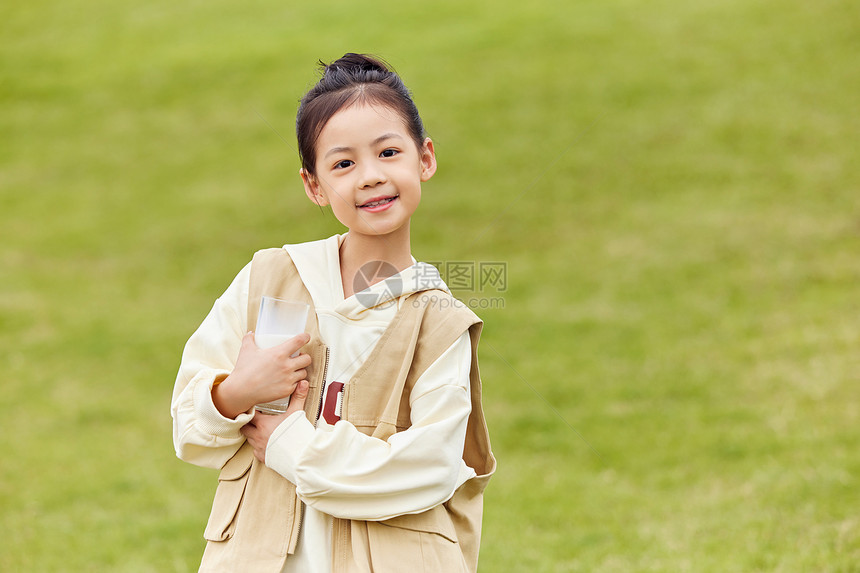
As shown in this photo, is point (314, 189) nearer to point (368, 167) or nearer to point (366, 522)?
point (368, 167)

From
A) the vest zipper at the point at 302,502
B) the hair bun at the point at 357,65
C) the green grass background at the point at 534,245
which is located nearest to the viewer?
the vest zipper at the point at 302,502

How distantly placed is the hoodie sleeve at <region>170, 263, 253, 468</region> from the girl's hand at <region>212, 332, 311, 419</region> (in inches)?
1.1

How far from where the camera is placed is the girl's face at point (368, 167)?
2078 millimetres

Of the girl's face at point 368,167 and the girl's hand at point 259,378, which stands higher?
the girl's face at point 368,167

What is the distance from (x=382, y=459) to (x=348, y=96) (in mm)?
833

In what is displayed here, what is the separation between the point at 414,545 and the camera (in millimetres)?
2023

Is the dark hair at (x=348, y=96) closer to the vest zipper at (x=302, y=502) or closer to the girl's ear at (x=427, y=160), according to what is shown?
the girl's ear at (x=427, y=160)

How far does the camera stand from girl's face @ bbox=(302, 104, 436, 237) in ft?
6.82

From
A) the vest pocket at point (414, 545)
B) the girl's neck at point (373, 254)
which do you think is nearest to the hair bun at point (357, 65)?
the girl's neck at point (373, 254)

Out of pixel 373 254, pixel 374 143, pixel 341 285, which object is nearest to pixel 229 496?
pixel 341 285

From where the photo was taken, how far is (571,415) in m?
6.48

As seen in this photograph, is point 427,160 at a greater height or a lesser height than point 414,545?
greater

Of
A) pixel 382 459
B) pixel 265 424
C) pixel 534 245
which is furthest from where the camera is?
pixel 534 245

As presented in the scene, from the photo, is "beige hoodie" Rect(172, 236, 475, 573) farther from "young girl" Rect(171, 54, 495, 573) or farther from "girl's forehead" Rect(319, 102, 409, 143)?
"girl's forehead" Rect(319, 102, 409, 143)
